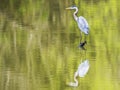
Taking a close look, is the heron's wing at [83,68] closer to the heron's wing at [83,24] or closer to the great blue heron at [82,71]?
the great blue heron at [82,71]

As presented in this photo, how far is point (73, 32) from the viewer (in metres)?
1.83

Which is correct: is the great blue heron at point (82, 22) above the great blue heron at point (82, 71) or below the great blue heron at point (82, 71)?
above

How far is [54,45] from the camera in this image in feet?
6.05

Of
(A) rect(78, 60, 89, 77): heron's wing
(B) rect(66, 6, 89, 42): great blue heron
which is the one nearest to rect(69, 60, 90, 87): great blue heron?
Answer: (A) rect(78, 60, 89, 77): heron's wing

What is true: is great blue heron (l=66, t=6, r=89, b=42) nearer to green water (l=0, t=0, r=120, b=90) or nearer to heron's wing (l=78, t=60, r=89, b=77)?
green water (l=0, t=0, r=120, b=90)

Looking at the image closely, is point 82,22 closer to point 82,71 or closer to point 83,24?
point 83,24

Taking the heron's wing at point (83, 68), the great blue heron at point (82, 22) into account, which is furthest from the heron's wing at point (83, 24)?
the heron's wing at point (83, 68)

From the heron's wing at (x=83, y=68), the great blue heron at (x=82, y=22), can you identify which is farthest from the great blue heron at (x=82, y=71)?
the great blue heron at (x=82, y=22)

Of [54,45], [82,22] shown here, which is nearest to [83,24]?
[82,22]

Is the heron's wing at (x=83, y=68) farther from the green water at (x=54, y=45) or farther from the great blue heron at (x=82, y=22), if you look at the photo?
the great blue heron at (x=82, y=22)

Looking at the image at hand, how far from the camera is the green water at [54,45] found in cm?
181

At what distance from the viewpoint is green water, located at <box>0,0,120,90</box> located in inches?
71.4

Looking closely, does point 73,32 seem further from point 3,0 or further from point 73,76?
point 3,0

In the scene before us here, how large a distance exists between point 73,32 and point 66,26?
1.8 inches
